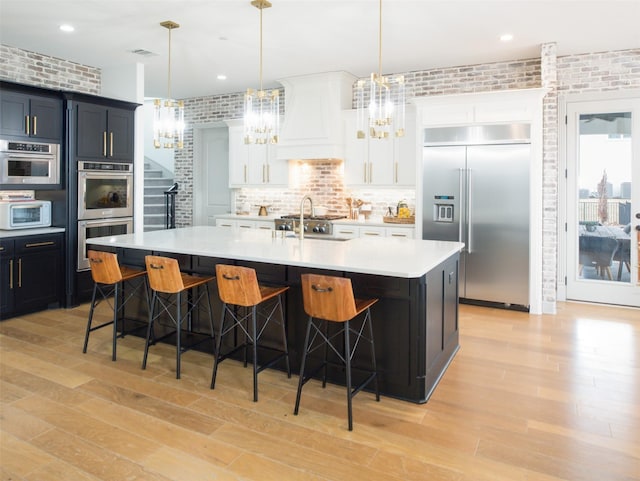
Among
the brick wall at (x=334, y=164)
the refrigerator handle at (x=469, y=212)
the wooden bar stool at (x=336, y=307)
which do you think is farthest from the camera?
the brick wall at (x=334, y=164)

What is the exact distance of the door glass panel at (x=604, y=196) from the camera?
5.79 metres

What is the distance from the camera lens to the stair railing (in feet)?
28.9

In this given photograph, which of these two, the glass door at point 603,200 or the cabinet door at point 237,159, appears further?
the cabinet door at point 237,159

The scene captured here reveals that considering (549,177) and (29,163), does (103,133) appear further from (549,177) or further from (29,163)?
(549,177)

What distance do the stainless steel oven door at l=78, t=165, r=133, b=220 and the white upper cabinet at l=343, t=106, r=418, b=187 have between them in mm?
2944

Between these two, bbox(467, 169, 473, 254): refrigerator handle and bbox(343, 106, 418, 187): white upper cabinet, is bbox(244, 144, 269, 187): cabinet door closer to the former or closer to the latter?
bbox(343, 106, 418, 187): white upper cabinet

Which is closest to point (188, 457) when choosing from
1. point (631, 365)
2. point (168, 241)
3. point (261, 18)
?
point (168, 241)

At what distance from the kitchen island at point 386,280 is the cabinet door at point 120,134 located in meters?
2.12

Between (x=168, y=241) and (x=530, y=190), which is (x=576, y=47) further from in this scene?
(x=168, y=241)

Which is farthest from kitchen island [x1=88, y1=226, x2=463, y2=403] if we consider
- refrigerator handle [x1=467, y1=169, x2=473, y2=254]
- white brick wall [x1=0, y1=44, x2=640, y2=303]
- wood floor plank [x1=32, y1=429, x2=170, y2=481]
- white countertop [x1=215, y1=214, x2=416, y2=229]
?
white brick wall [x1=0, y1=44, x2=640, y2=303]

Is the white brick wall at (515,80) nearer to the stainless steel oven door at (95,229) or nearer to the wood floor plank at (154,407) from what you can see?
the stainless steel oven door at (95,229)

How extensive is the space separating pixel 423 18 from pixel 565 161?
2.70 meters

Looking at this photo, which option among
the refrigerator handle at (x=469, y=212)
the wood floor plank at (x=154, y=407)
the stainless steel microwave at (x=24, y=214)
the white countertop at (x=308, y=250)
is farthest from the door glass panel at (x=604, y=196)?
the stainless steel microwave at (x=24, y=214)

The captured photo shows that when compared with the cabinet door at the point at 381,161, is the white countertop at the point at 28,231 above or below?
below
